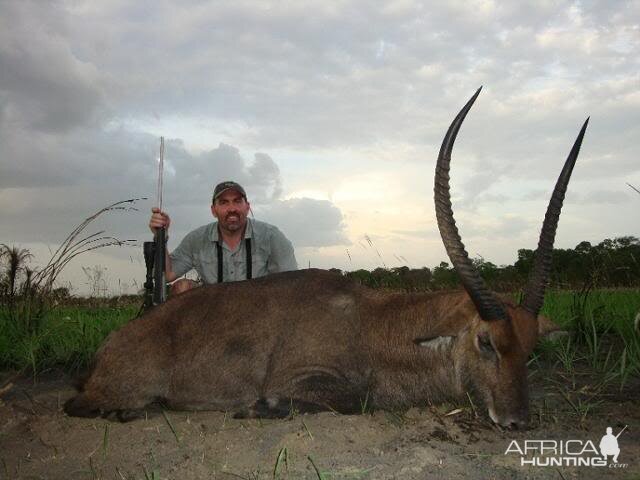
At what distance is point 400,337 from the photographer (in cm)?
514

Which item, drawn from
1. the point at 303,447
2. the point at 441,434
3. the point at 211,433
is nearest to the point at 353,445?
the point at 303,447

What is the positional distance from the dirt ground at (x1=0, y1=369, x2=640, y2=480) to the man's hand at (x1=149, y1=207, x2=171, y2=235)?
105 inches

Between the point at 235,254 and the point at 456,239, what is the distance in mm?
3947

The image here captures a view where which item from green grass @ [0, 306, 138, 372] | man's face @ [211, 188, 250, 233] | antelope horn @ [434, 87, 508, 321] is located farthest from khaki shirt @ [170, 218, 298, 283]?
antelope horn @ [434, 87, 508, 321]

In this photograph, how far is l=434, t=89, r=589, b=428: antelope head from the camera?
4.36 metres

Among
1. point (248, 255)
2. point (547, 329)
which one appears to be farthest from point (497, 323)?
point (248, 255)

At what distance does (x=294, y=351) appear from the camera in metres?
5.11

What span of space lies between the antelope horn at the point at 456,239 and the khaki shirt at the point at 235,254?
3.74m

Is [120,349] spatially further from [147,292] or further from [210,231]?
[210,231]

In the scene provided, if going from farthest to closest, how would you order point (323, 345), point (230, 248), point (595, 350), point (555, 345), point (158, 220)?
point (230, 248) < point (158, 220) < point (555, 345) < point (595, 350) < point (323, 345)

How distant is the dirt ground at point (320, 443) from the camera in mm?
3811

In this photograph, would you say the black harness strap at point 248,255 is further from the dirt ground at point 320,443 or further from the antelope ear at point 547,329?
the antelope ear at point 547,329

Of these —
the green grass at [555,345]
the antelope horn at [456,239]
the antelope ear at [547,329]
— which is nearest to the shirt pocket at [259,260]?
the green grass at [555,345]

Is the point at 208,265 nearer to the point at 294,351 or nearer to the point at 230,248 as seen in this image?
the point at 230,248
